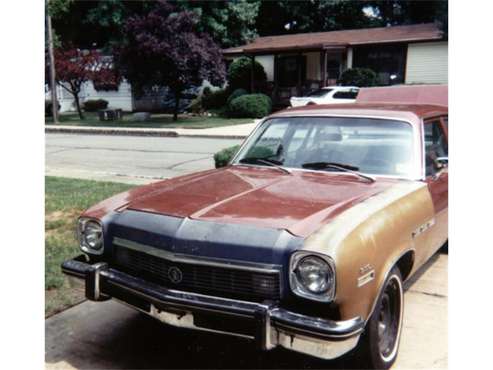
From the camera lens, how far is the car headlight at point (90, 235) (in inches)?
129

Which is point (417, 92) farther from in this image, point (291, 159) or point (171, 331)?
point (171, 331)

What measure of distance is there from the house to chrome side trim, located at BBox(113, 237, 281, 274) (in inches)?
929

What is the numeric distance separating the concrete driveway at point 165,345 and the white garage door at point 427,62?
74.5ft

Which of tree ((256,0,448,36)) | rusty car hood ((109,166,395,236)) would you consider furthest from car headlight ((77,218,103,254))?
tree ((256,0,448,36))

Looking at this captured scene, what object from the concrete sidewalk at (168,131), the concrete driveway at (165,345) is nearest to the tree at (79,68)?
the concrete sidewalk at (168,131)

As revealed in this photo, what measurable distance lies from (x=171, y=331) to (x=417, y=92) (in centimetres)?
472

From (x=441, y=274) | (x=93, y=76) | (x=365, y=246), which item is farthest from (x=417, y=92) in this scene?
(x=93, y=76)

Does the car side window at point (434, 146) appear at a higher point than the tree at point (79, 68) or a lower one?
lower

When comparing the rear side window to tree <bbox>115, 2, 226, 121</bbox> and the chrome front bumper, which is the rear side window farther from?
the chrome front bumper

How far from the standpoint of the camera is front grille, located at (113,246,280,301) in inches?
105

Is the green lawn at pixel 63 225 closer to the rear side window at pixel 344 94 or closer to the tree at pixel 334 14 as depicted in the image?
the rear side window at pixel 344 94

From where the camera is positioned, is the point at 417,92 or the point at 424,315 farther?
the point at 417,92

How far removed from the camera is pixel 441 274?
4.62 metres

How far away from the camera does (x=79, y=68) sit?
23.9 meters
